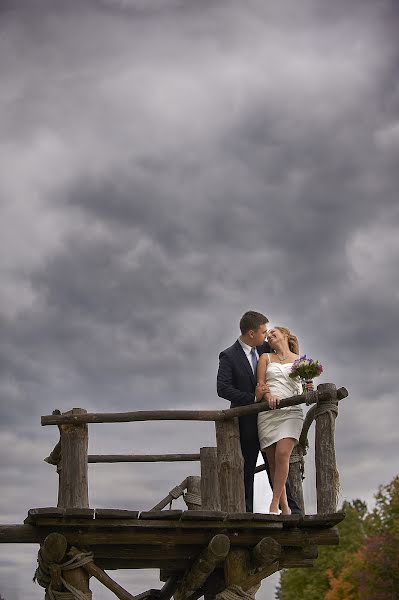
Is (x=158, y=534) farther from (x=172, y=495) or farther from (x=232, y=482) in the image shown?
(x=172, y=495)

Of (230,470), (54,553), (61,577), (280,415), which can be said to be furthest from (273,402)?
(61,577)

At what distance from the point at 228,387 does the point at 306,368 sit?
103 cm

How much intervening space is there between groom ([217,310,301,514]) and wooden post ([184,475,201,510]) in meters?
3.41

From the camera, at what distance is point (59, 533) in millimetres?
10281

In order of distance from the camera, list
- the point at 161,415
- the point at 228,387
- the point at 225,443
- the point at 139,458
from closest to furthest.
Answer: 1. the point at 161,415
2. the point at 225,443
3. the point at 228,387
4. the point at 139,458

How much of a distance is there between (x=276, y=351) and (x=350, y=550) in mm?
44400

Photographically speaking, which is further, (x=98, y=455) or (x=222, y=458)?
(x=98, y=455)

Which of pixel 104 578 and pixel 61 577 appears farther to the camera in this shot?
pixel 104 578

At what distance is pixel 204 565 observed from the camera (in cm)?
1097

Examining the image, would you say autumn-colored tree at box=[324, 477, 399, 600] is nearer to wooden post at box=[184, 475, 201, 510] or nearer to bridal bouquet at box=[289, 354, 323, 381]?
wooden post at box=[184, 475, 201, 510]

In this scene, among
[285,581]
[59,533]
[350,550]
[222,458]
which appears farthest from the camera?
[285,581]

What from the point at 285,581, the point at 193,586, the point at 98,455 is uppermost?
the point at 285,581

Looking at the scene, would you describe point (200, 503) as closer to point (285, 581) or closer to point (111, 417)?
point (111, 417)

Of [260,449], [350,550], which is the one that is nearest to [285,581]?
[350,550]
